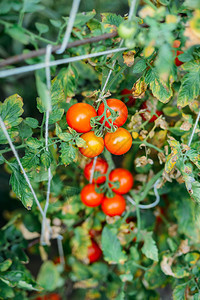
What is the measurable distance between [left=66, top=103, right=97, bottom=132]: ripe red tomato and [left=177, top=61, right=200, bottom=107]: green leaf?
0.24m

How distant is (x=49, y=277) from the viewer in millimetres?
1229

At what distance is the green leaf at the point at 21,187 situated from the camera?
2.41 ft

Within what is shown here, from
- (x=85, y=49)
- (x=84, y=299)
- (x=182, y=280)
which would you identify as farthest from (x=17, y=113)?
(x=84, y=299)

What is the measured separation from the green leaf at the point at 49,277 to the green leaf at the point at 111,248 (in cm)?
43

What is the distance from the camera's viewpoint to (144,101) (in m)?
0.90

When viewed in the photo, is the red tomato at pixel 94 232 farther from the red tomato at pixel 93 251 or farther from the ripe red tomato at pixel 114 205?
the ripe red tomato at pixel 114 205

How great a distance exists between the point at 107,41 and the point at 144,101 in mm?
302

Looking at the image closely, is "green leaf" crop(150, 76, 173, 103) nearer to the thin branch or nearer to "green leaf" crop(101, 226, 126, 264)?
the thin branch

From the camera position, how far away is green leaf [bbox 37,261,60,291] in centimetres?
121

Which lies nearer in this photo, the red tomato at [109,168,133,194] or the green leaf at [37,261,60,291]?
the red tomato at [109,168,133,194]

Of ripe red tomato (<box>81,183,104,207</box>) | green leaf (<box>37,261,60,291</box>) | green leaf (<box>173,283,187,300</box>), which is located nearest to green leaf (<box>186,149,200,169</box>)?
ripe red tomato (<box>81,183,104,207</box>)

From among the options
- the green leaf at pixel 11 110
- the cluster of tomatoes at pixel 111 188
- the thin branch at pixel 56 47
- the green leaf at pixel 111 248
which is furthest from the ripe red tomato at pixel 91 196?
the thin branch at pixel 56 47

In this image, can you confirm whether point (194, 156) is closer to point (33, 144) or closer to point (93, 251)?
point (33, 144)

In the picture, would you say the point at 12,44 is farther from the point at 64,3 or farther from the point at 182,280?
the point at 182,280
